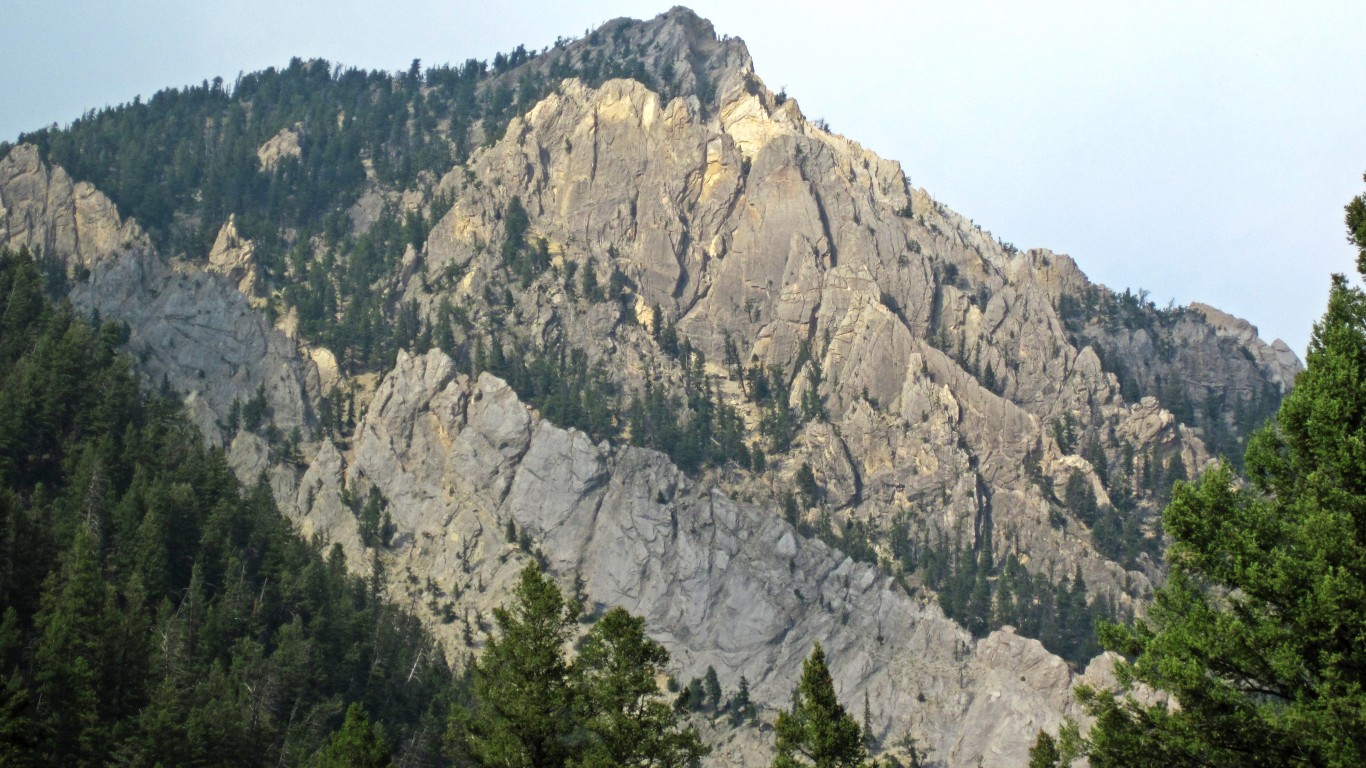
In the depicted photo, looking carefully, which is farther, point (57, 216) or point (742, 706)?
point (57, 216)

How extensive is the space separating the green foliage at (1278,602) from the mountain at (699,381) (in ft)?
298

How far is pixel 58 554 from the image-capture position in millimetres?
72312

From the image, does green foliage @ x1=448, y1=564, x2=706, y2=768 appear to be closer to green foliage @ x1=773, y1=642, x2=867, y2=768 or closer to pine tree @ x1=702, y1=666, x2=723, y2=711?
green foliage @ x1=773, y1=642, x2=867, y2=768

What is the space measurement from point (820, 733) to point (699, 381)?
386 feet

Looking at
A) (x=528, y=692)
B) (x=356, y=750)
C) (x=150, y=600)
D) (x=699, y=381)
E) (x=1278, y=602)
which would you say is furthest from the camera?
(x=699, y=381)

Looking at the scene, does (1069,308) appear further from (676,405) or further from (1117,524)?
(676,405)

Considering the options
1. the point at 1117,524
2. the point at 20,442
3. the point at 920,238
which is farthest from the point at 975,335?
the point at 20,442

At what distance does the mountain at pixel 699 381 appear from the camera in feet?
409

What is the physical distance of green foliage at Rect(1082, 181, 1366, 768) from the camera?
72.5 ft

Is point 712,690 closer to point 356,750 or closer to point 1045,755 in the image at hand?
point 356,750

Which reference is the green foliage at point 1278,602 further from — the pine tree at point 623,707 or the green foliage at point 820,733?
the pine tree at point 623,707

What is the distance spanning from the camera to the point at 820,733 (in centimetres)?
3394

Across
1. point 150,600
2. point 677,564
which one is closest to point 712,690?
point 677,564

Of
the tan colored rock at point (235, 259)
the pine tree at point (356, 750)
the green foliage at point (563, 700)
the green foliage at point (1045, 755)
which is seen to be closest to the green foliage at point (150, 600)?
the pine tree at point (356, 750)
